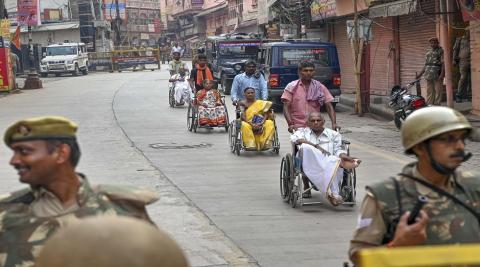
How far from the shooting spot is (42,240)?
2980mm

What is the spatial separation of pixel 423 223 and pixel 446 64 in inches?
555

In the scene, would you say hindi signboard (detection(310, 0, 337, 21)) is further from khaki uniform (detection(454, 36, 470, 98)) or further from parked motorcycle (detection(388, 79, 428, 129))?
parked motorcycle (detection(388, 79, 428, 129))

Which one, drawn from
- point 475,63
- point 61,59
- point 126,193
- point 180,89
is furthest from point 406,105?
point 61,59

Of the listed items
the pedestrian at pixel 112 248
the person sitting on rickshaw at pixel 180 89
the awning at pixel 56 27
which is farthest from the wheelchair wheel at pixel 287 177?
the awning at pixel 56 27

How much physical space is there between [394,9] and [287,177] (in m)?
12.2

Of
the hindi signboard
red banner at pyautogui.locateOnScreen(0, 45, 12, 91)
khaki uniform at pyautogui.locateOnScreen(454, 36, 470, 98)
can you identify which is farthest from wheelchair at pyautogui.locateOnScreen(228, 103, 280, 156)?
red banner at pyautogui.locateOnScreen(0, 45, 12, 91)

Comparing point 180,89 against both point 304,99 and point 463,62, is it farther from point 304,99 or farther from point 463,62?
point 304,99

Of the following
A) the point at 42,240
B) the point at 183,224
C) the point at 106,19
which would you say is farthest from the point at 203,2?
the point at 42,240

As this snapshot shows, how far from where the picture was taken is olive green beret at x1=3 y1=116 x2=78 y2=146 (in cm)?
309

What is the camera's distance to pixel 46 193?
311cm

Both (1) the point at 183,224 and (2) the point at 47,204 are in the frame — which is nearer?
(2) the point at 47,204

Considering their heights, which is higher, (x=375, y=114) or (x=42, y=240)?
(x=42, y=240)

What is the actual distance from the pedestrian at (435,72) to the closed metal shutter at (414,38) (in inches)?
81.8

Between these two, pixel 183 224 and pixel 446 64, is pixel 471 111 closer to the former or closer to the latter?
pixel 446 64
